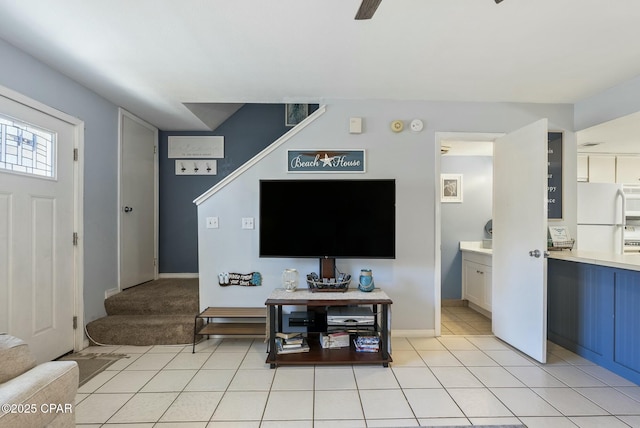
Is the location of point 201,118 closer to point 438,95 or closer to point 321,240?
point 321,240

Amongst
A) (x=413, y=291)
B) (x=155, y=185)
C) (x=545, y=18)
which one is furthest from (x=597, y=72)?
(x=155, y=185)

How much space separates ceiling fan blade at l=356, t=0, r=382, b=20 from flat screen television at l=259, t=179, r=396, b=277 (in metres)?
1.43

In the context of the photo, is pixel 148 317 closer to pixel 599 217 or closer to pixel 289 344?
pixel 289 344

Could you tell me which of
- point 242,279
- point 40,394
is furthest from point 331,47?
point 40,394

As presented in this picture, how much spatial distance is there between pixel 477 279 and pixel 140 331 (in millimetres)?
3812

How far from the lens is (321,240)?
2.72 m

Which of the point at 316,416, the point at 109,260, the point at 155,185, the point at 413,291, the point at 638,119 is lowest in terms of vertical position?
the point at 316,416

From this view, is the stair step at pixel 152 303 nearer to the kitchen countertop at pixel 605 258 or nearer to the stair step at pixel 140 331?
the stair step at pixel 140 331

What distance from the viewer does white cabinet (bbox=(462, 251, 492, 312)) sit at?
357 cm

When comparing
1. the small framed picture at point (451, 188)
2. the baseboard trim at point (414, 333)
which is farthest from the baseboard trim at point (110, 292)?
the small framed picture at point (451, 188)

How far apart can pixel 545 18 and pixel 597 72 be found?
1146 mm

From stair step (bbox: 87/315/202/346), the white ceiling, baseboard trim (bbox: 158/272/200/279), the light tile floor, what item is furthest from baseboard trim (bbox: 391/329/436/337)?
baseboard trim (bbox: 158/272/200/279)

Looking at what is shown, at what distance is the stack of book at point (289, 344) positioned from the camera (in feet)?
8.19

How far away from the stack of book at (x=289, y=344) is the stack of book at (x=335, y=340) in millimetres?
157
